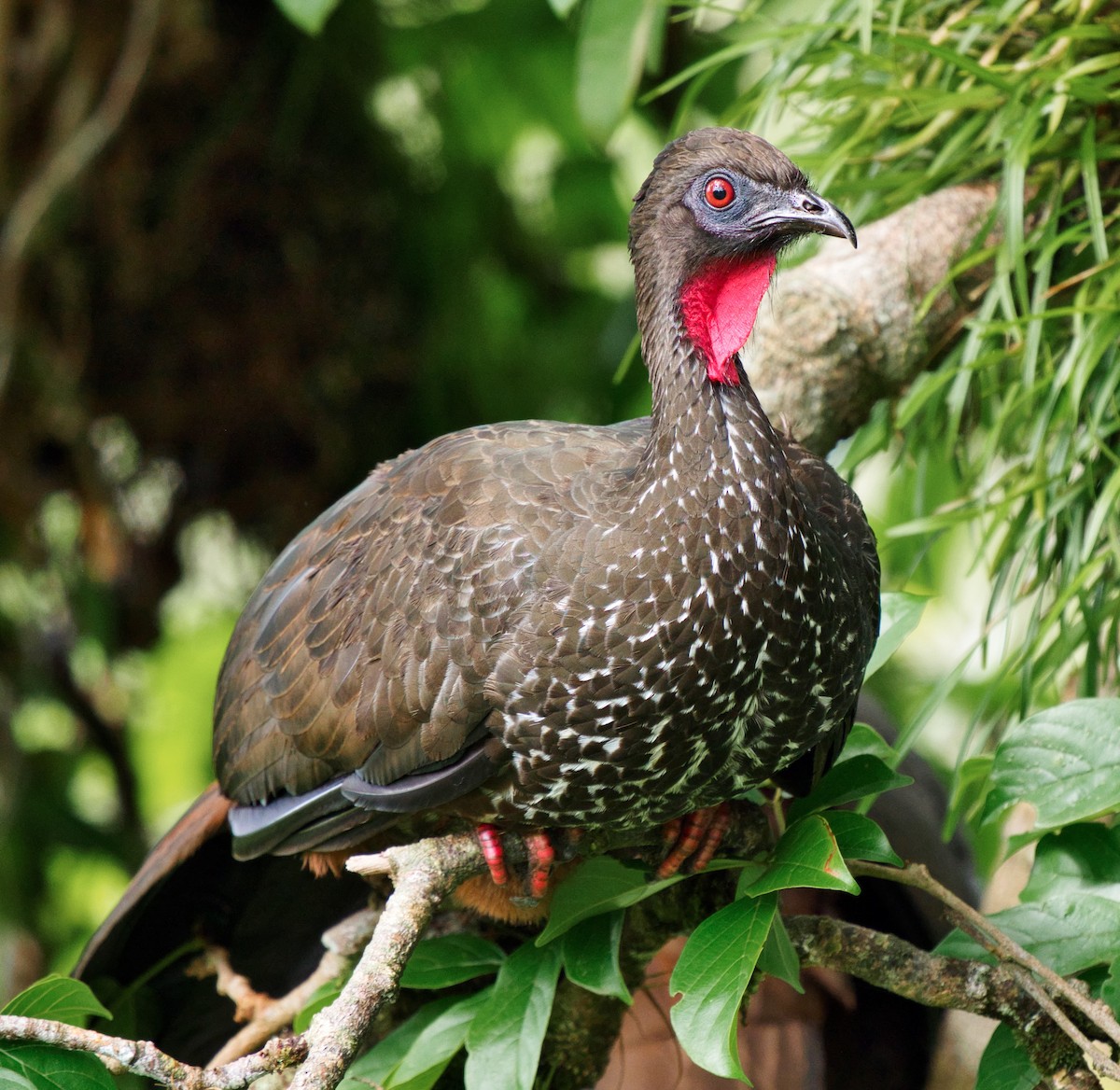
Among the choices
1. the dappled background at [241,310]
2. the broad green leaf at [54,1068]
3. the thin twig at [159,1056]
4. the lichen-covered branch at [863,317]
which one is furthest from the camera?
the dappled background at [241,310]

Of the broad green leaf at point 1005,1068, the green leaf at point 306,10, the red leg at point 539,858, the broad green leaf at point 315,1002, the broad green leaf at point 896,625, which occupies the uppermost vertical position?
the green leaf at point 306,10

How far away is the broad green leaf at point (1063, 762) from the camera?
179 cm

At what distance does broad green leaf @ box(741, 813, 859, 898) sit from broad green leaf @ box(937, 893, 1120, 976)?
278 mm

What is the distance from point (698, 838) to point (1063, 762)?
503mm

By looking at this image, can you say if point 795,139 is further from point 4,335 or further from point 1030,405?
point 4,335

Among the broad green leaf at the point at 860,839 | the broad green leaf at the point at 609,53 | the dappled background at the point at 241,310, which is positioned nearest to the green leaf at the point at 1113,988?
the broad green leaf at the point at 860,839

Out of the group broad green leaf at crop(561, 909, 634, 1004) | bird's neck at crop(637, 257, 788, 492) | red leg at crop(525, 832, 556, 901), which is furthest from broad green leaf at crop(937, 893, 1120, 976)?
bird's neck at crop(637, 257, 788, 492)

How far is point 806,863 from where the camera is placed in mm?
1724

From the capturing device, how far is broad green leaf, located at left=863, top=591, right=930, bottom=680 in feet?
6.74

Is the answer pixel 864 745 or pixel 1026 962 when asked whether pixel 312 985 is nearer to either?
pixel 864 745

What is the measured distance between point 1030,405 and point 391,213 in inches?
90.3

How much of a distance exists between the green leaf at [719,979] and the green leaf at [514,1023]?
286 millimetres

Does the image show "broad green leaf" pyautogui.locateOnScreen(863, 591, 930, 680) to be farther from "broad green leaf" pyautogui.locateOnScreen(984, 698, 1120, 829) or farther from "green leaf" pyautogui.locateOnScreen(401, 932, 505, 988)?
"green leaf" pyautogui.locateOnScreen(401, 932, 505, 988)

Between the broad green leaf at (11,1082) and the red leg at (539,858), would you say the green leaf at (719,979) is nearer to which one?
the red leg at (539,858)
